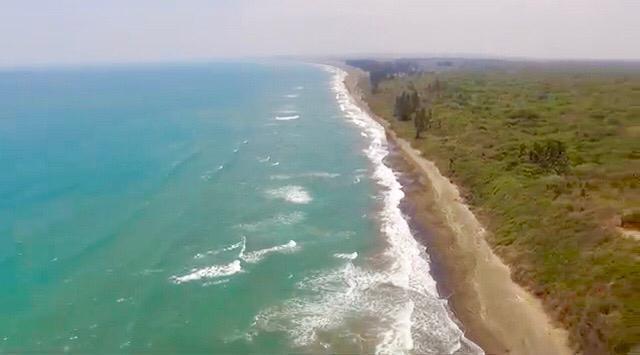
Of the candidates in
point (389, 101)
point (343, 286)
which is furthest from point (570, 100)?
point (343, 286)

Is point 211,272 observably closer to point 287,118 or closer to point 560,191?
point 560,191

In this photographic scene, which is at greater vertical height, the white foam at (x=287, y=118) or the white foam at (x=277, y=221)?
the white foam at (x=277, y=221)

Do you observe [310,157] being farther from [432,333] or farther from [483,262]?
[432,333]

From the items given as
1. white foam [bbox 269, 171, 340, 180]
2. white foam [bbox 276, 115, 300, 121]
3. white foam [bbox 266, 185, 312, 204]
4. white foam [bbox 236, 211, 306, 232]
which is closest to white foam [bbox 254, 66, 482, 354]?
white foam [bbox 236, 211, 306, 232]

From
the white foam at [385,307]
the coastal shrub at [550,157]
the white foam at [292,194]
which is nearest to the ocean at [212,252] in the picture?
the white foam at [385,307]

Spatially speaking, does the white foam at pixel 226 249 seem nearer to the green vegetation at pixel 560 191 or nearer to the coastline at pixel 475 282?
the coastline at pixel 475 282

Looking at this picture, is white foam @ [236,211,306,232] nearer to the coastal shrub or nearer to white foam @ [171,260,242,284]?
white foam @ [171,260,242,284]

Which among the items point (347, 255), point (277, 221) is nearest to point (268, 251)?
point (347, 255)
